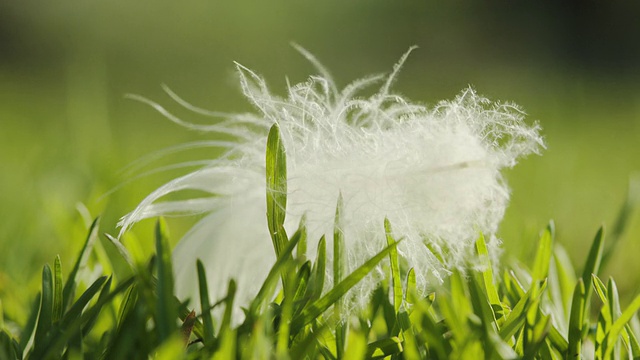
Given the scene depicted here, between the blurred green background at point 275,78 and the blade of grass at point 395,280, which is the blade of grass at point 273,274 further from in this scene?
the blurred green background at point 275,78

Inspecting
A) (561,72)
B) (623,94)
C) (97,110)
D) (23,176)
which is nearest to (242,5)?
(561,72)

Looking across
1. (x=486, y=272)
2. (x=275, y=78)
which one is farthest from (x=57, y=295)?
(x=275, y=78)

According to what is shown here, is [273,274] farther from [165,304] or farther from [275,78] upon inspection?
[275,78]

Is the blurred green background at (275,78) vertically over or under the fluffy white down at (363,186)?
over

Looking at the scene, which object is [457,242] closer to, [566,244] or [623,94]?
[566,244]

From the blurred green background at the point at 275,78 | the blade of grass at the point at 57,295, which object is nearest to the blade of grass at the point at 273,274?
the blade of grass at the point at 57,295

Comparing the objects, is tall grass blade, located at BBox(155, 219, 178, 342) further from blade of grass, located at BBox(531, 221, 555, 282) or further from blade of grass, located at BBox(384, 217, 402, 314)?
blade of grass, located at BBox(531, 221, 555, 282)

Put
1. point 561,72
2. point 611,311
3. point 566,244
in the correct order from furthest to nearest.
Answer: point 561,72, point 566,244, point 611,311
